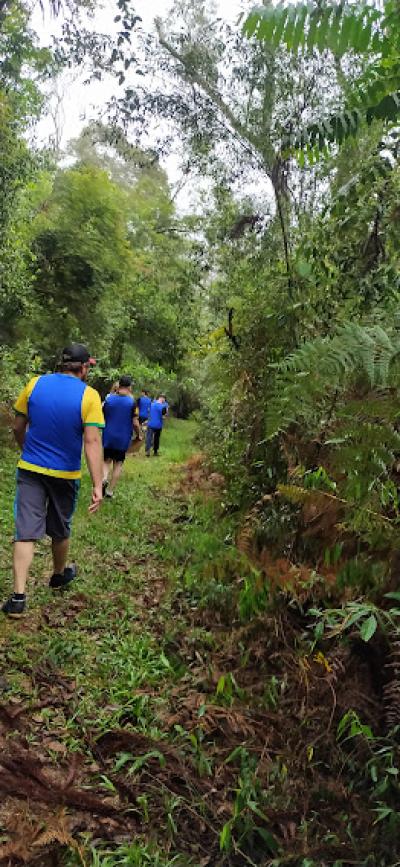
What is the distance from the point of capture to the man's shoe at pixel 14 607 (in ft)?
12.9

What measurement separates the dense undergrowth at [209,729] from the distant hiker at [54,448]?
2.30 feet

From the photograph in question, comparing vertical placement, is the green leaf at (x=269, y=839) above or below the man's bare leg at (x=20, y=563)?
below

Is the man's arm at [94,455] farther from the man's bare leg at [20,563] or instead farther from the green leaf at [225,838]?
the green leaf at [225,838]

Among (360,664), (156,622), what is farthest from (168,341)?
(360,664)

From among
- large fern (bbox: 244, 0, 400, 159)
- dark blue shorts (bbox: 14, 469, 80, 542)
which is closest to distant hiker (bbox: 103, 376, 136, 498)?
dark blue shorts (bbox: 14, 469, 80, 542)

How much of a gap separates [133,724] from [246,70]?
354 inches

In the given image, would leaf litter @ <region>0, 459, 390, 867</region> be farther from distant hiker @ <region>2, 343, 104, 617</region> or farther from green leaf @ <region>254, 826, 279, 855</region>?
distant hiker @ <region>2, 343, 104, 617</region>

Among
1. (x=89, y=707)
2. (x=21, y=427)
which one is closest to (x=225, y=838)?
(x=89, y=707)

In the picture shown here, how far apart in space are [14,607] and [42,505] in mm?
702

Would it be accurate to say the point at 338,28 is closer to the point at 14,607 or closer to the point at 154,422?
the point at 14,607

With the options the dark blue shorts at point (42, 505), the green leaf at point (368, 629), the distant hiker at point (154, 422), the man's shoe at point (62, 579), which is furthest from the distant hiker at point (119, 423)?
the distant hiker at point (154, 422)

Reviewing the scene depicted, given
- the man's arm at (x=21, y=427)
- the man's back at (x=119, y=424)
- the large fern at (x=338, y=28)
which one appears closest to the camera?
the large fern at (x=338, y=28)

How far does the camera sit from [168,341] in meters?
23.2

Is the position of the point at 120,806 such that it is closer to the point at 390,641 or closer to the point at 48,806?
the point at 48,806
